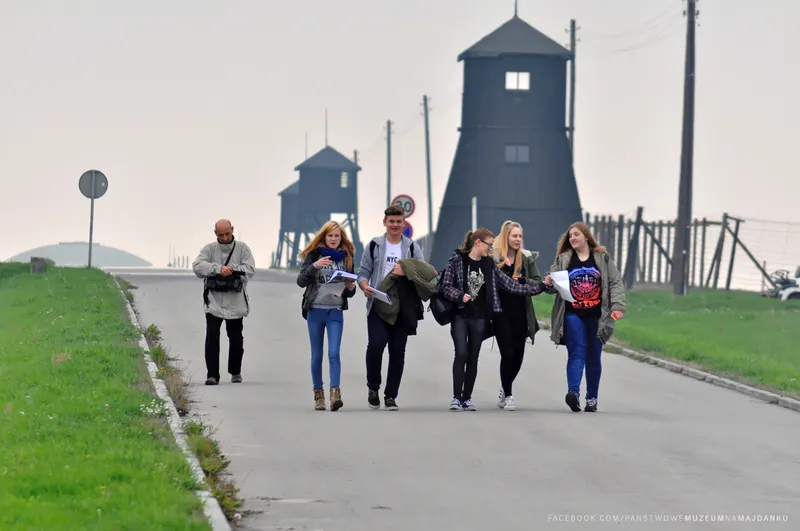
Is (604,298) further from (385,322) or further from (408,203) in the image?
(408,203)

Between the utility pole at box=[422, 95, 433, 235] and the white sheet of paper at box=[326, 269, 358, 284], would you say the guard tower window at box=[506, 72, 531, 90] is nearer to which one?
the utility pole at box=[422, 95, 433, 235]

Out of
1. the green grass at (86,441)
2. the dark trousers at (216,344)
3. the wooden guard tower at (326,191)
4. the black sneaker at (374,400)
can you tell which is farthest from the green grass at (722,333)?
the wooden guard tower at (326,191)

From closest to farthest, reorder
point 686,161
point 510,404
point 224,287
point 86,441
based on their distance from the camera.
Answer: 1. point 86,441
2. point 510,404
3. point 224,287
4. point 686,161

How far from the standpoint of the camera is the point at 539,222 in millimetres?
52812

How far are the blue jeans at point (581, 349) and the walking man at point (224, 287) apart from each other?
3.75m

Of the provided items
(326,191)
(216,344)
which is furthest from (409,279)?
(326,191)

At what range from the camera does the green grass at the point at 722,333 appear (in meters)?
20.1

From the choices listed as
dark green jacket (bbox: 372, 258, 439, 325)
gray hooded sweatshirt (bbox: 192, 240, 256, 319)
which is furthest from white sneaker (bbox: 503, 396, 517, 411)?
gray hooded sweatshirt (bbox: 192, 240, 256, 319)

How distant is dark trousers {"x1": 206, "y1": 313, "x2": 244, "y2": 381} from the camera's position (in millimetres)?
17328

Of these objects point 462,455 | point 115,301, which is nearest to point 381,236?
point 462,455

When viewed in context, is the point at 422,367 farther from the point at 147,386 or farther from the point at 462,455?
the point at 462,455

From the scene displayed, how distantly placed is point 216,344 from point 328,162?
81469 mm

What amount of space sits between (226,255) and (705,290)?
29178 millimetres

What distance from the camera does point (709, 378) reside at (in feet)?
63.2
